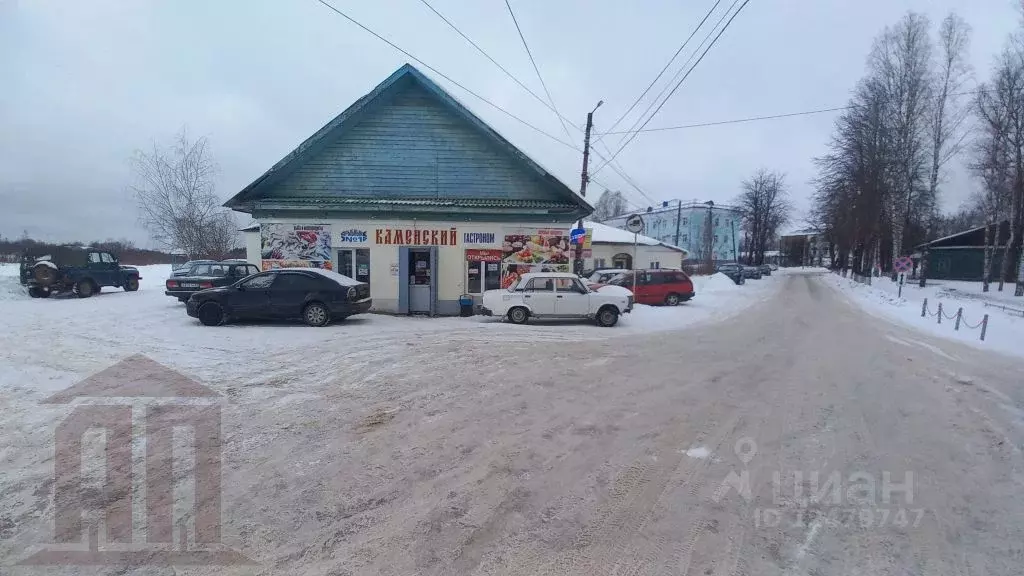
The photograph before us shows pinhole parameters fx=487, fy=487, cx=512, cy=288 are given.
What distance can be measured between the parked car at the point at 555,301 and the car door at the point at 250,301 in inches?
235

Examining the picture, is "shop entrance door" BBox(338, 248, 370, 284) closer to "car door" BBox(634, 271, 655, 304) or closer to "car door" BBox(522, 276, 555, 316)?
"car door" BBox(522, 276, 555, 316)

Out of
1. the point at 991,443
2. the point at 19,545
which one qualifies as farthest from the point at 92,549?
the point at 991,443

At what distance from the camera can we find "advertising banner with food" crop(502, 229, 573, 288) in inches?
636

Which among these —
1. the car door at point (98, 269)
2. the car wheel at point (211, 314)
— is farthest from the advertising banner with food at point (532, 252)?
the car door at point (98, 269)

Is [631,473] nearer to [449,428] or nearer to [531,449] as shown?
[531,449]

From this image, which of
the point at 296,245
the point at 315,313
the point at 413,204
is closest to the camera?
the point at 315,313

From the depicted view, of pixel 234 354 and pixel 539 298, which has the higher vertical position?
pixel 539 298

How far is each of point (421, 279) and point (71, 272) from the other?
15780mm

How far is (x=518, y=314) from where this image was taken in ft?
47.4

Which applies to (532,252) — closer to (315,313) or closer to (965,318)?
(315,313)

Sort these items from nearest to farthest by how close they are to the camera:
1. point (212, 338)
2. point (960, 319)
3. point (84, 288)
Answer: point (212, 338) → point (960, 319) → point (84, 288)

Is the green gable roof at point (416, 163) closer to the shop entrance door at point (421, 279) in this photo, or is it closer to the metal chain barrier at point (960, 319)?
the shop entrance door at point (421, 279)

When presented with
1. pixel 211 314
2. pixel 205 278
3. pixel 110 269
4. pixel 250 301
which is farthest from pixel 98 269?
pixel 250 301

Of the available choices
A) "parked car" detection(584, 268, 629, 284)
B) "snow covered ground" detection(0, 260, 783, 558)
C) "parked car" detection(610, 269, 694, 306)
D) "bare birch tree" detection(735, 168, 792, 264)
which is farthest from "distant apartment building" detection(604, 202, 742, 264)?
"snow covered ground" detection(0, 260, 783, 558)
